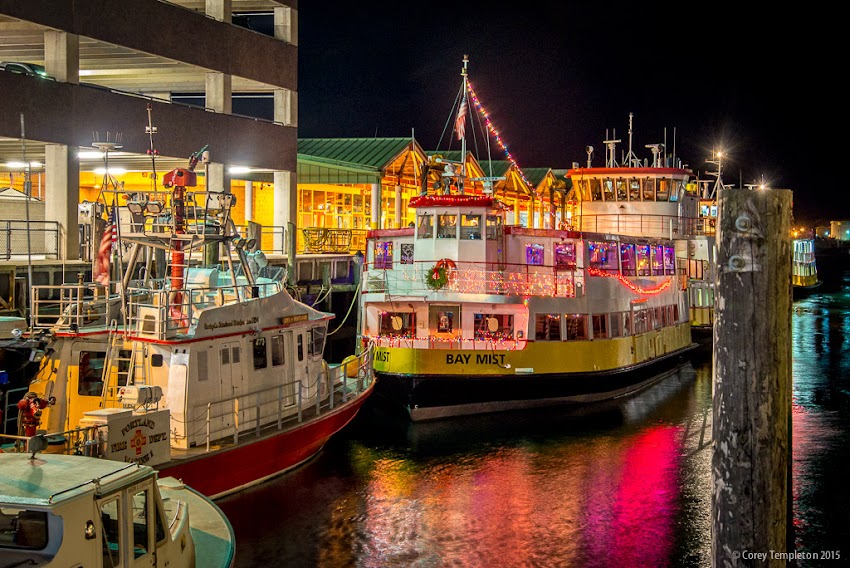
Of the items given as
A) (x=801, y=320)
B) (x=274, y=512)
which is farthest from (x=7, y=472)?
(x=801, y=320)

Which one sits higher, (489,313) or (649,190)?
(649,190)

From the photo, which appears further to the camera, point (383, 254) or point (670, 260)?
point (670, 260)

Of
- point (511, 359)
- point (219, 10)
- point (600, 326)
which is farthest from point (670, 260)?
point (219, 10)

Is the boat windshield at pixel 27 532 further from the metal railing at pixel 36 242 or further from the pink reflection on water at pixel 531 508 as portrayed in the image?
the metal railing at pixel 36 242

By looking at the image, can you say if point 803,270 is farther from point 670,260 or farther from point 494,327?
point 494,327

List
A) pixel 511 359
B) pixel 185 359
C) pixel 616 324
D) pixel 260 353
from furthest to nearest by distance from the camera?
pixel 616 324 → pixel 511 359 → pixel 260 353 → pixel 185 359

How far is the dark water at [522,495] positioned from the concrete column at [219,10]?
1477 centimetres

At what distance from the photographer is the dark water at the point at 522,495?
1580 cm

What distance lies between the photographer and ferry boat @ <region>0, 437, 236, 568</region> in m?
8.80

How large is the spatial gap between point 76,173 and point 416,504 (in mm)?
14594

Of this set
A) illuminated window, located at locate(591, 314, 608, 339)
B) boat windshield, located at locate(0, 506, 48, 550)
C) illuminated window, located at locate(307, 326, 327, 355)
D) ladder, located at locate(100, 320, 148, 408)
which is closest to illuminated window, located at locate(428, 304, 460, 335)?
illuminated window, located at locate(591, 314, 608, 339)

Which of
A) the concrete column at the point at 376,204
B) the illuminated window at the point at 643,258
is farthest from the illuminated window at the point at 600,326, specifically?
the concrete column at the point at 376,204

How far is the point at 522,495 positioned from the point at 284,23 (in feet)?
73.9

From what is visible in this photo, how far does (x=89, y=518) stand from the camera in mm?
9109
